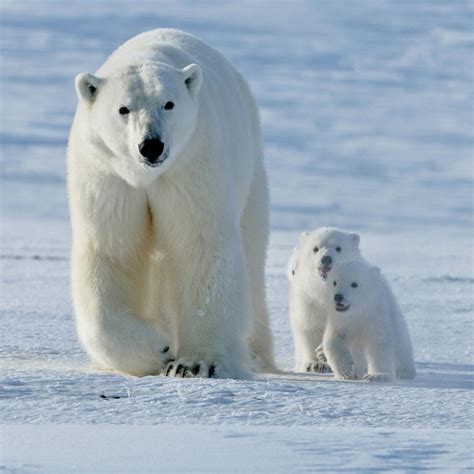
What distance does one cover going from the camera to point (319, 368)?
4965 mm

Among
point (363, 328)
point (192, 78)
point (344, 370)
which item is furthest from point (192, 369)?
point (192, 78)

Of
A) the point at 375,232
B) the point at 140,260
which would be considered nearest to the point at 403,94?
the point at 375,232

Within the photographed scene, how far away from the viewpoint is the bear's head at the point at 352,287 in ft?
15.3

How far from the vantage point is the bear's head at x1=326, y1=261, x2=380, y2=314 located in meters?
4.66

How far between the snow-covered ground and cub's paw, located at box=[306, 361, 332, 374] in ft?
1.05

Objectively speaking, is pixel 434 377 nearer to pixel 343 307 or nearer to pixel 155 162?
pixel 343 307

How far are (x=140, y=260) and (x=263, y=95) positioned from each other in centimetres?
2209

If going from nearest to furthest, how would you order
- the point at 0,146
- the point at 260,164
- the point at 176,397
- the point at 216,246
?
1. the point at 176,397
2. the point at 216,246
3. the point at 260,164
4. the point at 0,146

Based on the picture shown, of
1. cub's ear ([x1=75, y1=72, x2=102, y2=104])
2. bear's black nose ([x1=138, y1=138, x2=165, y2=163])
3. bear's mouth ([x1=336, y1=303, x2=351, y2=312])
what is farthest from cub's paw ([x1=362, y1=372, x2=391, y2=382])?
cub's ear ([x1=75, y1=72, x2=102, y2=104])

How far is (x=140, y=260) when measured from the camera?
14.1ft

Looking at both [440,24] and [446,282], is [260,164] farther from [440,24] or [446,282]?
[440,24]

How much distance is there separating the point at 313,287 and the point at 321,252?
0.68 ft

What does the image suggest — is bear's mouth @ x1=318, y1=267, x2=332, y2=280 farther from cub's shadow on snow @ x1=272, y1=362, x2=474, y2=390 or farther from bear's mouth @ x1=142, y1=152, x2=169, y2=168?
bear's mouth @ x1=142, y1=152, x2=169, y2=168

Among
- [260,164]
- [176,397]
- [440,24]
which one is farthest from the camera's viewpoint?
[440,24]
